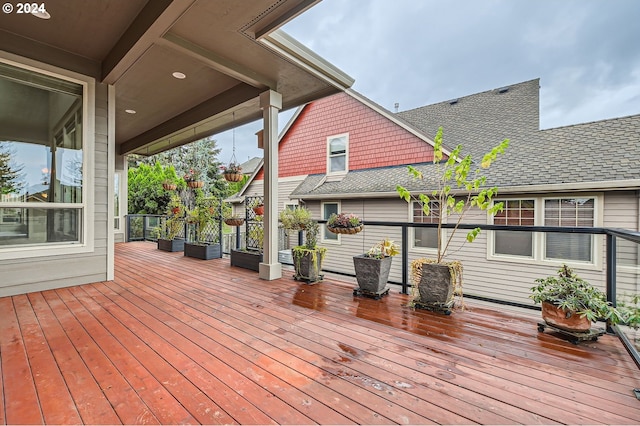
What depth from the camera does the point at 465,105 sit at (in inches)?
351

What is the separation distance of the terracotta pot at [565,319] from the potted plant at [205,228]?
5.35 metres

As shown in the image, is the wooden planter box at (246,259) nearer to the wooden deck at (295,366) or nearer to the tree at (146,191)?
the wooden deck at (295,366)

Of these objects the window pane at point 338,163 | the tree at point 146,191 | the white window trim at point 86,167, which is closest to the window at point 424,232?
the window pane at point 338,163

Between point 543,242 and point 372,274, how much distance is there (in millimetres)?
4091

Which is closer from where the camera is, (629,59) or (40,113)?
(40,113)

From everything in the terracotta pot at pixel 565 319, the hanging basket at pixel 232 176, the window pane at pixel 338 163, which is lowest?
the terracotta pot at pixel 565 319

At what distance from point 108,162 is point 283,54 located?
2861mm

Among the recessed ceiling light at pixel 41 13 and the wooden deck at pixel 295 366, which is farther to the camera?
the recessed ceiling light at pixel 41 13

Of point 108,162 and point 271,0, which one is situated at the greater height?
point 271,0

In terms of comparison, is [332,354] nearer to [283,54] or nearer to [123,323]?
[123,323]

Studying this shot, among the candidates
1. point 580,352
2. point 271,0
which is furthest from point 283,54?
point 580,352

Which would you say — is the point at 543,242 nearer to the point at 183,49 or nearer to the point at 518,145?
the point at 518,145

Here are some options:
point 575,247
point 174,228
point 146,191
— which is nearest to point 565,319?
point 575,247

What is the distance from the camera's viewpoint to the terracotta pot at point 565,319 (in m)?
2.16
